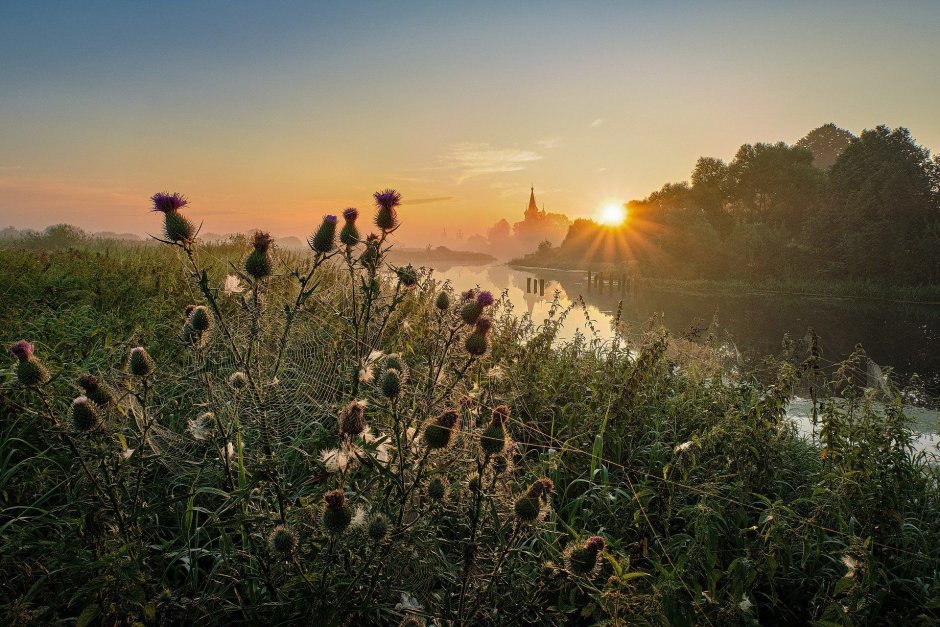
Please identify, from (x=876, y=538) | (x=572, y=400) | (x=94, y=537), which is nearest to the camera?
(x=94, y=537)

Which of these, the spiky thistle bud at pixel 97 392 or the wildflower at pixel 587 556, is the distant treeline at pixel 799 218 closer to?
the wildflower at pixel 587 556

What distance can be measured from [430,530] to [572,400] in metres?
3.31

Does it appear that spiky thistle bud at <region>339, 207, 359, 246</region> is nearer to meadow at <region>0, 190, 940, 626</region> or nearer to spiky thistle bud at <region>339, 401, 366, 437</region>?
meadow at <region>0, 190, 940, 626</region>

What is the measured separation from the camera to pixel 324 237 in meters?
2.28

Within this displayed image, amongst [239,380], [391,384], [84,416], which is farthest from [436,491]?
[84,416]

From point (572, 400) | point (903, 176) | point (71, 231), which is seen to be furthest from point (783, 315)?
point (71, 231)

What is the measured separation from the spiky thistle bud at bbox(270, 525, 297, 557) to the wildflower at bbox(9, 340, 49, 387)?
90 centimetres

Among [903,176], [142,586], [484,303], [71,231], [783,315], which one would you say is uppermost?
[903,176]

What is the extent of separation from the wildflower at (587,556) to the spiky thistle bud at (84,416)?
1.59 metres

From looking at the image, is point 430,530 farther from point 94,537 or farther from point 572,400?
point 572,400

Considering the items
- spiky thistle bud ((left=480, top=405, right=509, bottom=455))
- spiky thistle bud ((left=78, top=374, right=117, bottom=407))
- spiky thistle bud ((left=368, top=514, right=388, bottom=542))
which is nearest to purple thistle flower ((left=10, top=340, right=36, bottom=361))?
spiky thistle bud ((left=78, top=374, right=117, bottom=407))

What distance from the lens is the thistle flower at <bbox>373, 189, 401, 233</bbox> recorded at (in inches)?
99.4

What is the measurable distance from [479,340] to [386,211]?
3.18ft

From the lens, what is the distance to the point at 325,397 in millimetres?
3287
